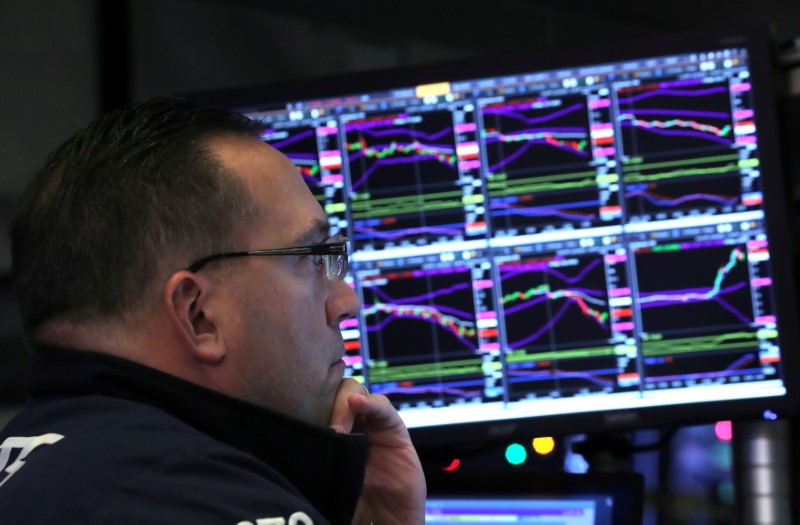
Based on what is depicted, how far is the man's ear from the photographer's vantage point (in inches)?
37.1

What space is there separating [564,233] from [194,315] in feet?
2.08

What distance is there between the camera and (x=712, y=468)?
5.16 feet

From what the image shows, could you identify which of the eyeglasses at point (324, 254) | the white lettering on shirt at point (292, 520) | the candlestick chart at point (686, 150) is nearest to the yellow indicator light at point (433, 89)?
the candlestick chart at point (686, 150)

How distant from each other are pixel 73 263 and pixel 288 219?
0.65 ft

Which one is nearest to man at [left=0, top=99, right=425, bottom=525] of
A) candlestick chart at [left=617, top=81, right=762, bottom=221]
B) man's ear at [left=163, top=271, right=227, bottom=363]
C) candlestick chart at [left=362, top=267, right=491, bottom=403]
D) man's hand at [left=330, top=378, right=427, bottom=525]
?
man's ear at [left=163, top=271, right=227, bottom=363]

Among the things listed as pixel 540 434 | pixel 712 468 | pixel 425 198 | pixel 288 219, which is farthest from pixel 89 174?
pixel 712 468

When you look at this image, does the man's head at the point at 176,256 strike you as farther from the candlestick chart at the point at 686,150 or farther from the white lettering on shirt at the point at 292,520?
the candlestick chart at the point at 686,150

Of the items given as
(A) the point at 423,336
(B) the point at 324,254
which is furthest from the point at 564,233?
(B) the point at 324,254

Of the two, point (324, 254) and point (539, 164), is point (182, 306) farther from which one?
point (539, 164)

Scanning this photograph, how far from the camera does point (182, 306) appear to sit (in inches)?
37.3

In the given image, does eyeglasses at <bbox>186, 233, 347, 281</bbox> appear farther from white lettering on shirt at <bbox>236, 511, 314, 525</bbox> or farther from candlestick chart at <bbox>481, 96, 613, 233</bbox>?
candlestick chart at <bbox>481, 96, 613, 233</bbox>

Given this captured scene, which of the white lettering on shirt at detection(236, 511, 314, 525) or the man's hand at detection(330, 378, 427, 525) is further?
the man's hand at detection(330, 378, 427, 525)

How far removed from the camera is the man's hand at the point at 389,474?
1236 millimetres

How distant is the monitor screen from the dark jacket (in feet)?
1.57
